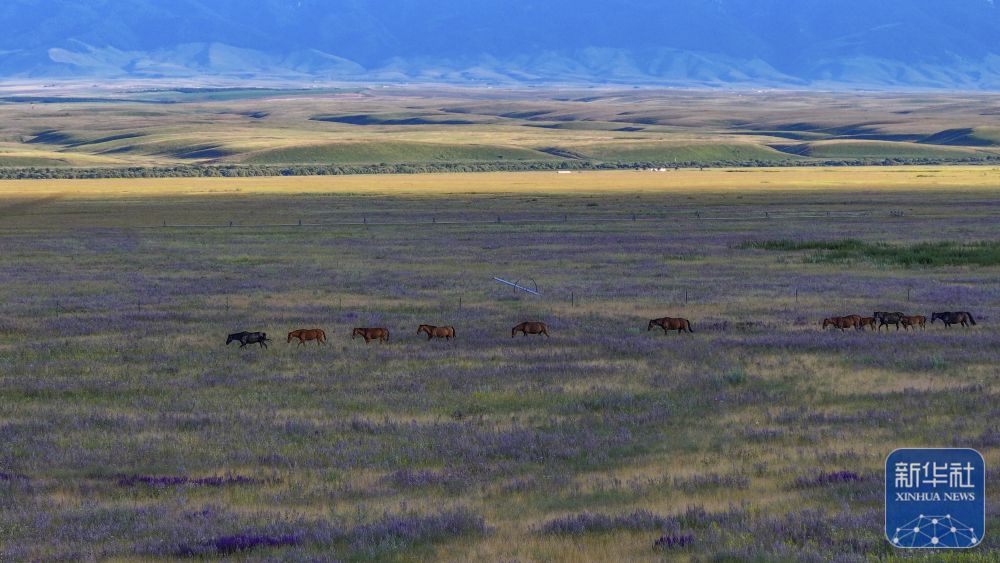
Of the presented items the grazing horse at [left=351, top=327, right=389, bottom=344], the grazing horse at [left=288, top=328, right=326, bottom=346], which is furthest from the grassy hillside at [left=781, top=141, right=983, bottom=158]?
the grazing horse at [left=288, top=328, right=326, bottom=346]

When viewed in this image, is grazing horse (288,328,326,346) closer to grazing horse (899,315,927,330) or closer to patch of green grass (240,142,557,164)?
grazing horse (899,315,927,330)

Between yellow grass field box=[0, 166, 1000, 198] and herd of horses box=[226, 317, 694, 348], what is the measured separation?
68656 millimetres

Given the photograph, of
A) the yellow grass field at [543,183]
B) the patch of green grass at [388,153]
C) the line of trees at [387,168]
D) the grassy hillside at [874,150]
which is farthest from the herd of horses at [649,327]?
the grassy hillside at [874,150]

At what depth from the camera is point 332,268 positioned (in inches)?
1663

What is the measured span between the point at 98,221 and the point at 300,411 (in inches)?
2151

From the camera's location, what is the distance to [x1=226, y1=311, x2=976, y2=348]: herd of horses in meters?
24.5

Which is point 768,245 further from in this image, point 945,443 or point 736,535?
point 736,535

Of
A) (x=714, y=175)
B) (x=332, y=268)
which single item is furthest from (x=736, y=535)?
(x=714, y=175)

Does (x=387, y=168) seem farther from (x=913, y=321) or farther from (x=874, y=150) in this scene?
(x=913, y=321)

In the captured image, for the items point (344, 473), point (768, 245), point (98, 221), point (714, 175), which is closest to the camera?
point (344, 473)

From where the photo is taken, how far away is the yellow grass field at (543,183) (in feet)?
318

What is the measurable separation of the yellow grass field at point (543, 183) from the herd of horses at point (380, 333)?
225 feet

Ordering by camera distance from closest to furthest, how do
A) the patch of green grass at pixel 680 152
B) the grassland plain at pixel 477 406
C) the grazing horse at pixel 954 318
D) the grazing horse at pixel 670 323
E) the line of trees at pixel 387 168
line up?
the grassland plain at pixel 477 406
the grazing horse at pixel 670 323
the grazing horse at pixel 954 318
the line of trees at pixel 387 168
the patch of green grass at pixel 680 152

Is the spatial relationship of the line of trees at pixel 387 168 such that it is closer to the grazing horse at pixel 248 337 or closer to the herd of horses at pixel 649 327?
the herd of horses at pixel 649 327
